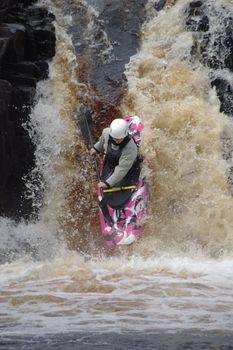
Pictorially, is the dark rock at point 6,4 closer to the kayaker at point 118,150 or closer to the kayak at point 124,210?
the kayaker at point 118,150

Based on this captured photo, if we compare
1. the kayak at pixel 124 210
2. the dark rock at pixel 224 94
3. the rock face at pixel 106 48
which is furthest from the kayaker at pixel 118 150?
the dark rock at pixel 224 94

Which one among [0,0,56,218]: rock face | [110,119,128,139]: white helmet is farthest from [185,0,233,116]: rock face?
[110,119,128,139]: white helmet

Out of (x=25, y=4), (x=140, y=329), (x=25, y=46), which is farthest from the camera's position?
(x=25, y=4)

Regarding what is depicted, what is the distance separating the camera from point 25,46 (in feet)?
34.2

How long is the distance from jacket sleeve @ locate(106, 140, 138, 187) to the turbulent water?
0.72m

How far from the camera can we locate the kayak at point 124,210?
808cm

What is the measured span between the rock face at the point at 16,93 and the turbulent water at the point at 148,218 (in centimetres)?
21

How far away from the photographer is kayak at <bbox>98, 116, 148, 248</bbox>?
26.5 feet

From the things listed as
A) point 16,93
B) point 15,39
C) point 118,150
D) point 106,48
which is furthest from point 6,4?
point 118,150

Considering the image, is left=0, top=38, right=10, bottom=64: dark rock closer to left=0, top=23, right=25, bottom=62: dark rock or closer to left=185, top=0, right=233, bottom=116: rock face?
left=0, top=23, right=25, bottom=62: dark rock

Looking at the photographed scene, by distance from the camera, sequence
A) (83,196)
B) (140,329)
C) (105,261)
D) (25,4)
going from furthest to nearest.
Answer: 1. (25,4)
2. (83,196)
3. (105,261)
4. (140,329)

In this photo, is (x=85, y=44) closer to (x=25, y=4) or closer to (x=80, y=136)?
(x=25, y=4)

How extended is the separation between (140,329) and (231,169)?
5.41 meters

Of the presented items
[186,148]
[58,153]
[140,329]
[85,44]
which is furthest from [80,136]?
[140,329]
